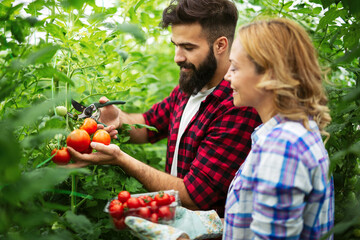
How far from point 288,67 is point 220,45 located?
1028 mm

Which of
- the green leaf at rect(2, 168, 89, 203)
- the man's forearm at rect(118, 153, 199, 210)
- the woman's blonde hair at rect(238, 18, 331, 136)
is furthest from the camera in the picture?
the man's forearm at rect(118, 153, 199, 210)

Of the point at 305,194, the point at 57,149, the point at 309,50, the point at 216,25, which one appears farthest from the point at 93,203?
the point at 216,25

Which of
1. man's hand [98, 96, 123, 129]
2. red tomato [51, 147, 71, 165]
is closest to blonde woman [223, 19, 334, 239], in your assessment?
red tomato [51, 147, 71, 165]

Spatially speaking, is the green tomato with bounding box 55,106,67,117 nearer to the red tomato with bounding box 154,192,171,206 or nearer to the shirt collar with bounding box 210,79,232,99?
the red tomato with bounding box 154,192,171,206

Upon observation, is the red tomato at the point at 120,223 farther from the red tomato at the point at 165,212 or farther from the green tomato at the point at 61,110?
the green tomato at the point at 61,110

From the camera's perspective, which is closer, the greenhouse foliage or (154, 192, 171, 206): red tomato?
the greenhouse foliage

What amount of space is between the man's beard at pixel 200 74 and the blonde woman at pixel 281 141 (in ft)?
2.52

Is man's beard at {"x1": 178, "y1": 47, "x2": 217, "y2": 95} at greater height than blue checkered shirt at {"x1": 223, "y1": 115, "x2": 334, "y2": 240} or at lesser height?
greater

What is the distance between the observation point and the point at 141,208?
1.44 metres

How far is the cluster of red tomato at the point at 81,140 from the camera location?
1.54 meters

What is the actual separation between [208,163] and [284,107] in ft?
2.46

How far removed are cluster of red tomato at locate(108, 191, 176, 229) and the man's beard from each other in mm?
990

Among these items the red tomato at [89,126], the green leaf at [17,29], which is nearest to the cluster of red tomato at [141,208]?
the red tomato at [89,126]

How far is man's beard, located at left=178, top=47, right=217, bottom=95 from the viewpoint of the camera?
231 centimetres
